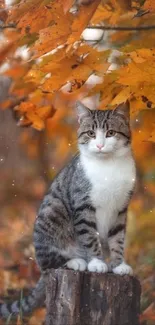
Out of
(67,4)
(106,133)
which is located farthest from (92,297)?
(67,4)

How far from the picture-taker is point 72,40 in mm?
2957

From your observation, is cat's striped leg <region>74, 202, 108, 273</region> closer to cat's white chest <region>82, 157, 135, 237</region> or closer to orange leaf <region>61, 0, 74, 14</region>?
cat's white chest <region>82, 157, 135, 237</region>

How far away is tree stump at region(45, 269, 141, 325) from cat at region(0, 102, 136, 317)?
0.20 feet

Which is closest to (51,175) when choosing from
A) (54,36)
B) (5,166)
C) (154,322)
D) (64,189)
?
(5,166)

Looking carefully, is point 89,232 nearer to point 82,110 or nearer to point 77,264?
point 77,264

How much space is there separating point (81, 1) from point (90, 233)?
1.18 metres

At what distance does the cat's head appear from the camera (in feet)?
10.6

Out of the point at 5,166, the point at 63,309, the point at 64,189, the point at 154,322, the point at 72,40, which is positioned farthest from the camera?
the point at 5,166

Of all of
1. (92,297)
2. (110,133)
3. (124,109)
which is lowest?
(92,297)

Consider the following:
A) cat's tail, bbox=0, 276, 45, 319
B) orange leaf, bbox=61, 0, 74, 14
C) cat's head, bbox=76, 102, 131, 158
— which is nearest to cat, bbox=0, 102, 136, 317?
cat's head, bbox=76, 102, 131, 158

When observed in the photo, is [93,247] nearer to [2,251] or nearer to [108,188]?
[108,188]

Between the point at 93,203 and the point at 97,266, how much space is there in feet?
1.03

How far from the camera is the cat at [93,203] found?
3217 millimetres

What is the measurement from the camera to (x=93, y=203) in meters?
3.21
